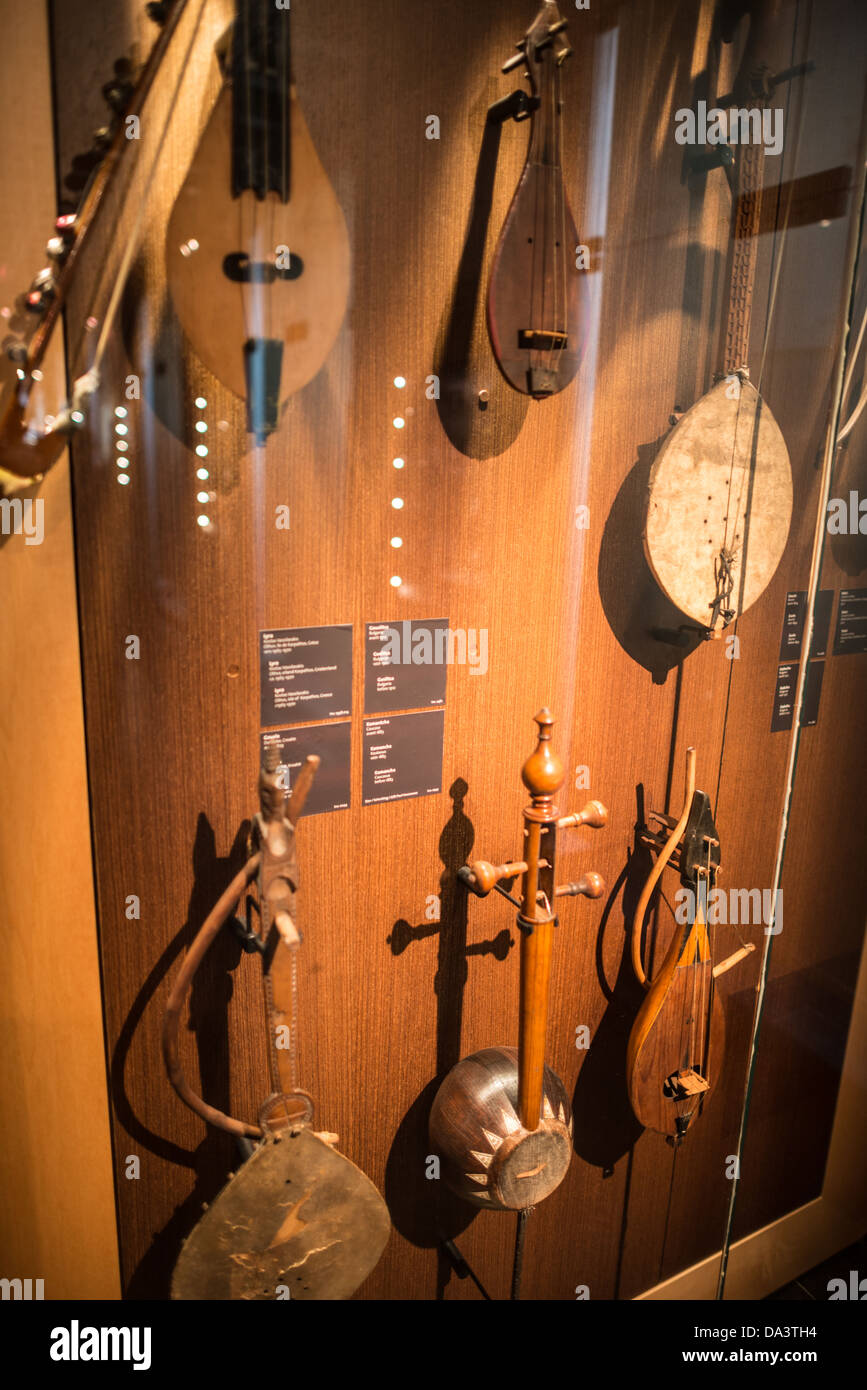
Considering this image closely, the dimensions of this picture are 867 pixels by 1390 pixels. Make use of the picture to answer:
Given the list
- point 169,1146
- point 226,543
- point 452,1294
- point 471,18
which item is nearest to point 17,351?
point 226,543

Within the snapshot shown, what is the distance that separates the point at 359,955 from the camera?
147 centimetres

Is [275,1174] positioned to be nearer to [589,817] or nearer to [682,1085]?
[589,817]

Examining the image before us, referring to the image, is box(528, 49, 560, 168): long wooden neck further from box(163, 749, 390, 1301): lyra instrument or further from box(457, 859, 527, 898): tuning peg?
box(457, 859, 527, 898): tuning peg

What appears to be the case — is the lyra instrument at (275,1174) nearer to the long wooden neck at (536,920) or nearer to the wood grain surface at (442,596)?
the wood grain surface at (442,596)

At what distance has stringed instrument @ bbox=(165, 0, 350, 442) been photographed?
103 cm

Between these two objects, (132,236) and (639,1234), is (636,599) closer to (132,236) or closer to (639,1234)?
(132,236)

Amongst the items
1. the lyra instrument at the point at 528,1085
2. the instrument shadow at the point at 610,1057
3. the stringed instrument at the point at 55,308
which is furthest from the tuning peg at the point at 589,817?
the stringed instrument at the point at 55,308

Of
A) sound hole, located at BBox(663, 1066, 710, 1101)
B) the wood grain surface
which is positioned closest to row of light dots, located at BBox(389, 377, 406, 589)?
the wood grain surface

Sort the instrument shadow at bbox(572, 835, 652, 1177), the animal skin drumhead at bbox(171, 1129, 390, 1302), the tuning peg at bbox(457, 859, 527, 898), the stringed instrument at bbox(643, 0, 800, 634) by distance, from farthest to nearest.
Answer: the instrument shadow at bbox(572, 835, 652, 1177) < the stringed instrument at bbox(643, 0, 800, 634) < the tuning peg at bbox(457, 859, 527, 898) < the animal skin drumhead at bbox(171, 1129, 390, 1302)

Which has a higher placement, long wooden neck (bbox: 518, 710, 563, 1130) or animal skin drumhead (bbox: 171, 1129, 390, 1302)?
long wooden neck (bbox: 518, 710, 563, 1130)

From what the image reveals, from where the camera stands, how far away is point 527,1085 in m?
1.45

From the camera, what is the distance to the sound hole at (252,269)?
1.05 metres

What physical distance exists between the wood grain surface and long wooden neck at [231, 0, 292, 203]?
5 cm

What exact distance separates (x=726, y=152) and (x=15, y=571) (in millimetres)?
1384
